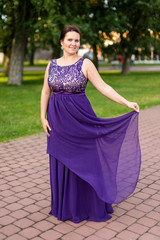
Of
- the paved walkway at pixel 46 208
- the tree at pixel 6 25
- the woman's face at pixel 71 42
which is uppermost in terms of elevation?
the tree at pixel 6 25

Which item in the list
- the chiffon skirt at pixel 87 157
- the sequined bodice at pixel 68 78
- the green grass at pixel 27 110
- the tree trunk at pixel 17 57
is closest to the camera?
the sequined bodice at pixel 68 78

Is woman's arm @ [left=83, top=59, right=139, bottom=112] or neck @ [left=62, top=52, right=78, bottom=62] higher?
neck @ [left=62, top=52, right=78, bottom=62]

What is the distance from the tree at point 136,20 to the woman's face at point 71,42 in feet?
58.6

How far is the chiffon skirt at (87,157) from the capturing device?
3598 mm

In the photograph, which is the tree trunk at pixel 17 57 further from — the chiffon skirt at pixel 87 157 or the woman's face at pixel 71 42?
the chiffon skirt at pixel 87 157

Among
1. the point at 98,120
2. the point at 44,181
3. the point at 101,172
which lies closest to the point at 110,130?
the point at 98,120

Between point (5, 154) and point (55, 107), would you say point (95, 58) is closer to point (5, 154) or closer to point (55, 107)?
point (5, 154)

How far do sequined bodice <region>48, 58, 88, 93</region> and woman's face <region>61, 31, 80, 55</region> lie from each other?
13 centimetres

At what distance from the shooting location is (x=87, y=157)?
3.66 meters

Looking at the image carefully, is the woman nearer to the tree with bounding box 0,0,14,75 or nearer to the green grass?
the green grass

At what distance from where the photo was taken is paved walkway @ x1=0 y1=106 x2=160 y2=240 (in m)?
3.53

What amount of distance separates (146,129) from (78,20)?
9988 mm

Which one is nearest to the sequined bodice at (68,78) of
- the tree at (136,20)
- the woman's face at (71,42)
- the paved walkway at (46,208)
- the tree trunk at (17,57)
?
the woman's face at (71,42)

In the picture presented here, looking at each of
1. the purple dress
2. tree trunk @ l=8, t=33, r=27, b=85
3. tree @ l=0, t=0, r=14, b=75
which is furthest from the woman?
tree trunk @ l=8, t=33, r=27, b=85
